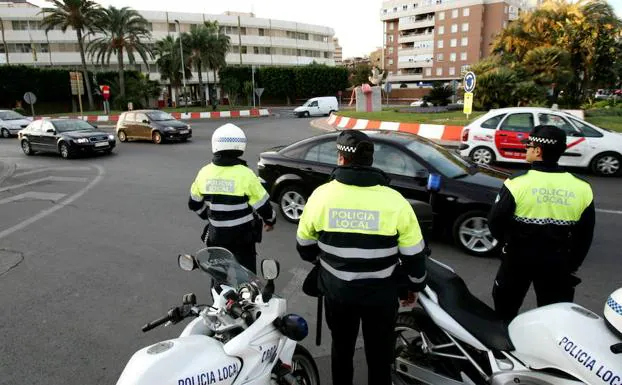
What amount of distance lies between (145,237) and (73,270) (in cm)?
133

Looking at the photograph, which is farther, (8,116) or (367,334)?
(8,116)

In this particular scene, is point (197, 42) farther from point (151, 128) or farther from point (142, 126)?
point (151, 128)

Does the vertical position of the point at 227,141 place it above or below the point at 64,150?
above

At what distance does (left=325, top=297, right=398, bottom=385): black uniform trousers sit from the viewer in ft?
8.14

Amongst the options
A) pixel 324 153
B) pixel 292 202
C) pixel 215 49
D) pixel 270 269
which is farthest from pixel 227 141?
pixel 215 49

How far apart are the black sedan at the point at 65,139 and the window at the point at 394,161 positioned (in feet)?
41.5

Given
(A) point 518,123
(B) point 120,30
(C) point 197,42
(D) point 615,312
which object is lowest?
(D) point 615,312

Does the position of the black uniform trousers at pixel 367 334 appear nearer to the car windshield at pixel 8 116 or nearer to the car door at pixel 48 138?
the car door at pixel 48 138

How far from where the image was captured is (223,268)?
253cm

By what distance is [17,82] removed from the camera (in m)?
45.2

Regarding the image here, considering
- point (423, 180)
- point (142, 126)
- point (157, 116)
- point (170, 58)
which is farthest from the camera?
point (170, 58)

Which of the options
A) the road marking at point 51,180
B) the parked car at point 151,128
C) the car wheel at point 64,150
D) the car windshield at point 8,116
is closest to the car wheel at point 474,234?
the road marking at point 51,180

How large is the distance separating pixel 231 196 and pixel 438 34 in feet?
278

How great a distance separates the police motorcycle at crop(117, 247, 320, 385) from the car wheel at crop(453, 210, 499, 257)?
3683mm
